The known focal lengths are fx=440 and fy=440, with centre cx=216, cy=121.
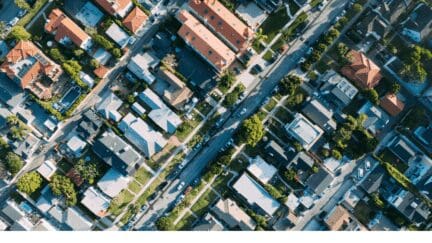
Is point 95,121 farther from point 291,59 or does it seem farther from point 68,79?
point 291,59

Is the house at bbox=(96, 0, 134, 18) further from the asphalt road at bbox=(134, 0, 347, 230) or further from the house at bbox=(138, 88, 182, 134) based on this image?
the asphalt road at bbox=(134, 0, 347, 230)

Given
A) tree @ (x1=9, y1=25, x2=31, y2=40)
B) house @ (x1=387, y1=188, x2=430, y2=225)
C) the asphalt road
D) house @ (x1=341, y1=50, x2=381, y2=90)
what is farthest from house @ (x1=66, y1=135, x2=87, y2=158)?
house @ (x1=387, y1=188, x2=430, y2=225)

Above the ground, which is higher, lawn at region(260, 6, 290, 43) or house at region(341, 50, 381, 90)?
house at region(341, 50, 381, 90)

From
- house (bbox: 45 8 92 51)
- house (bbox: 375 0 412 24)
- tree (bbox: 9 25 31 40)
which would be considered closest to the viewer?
house (bbox: 45 8 92 51)

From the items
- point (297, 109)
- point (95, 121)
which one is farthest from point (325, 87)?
point (95, 121)

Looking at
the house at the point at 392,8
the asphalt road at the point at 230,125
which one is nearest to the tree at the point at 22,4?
the asphalt road at the point at 230,125

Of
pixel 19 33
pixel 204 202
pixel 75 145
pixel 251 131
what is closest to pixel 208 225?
pixel 204 202

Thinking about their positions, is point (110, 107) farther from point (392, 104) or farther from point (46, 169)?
point (392, 104)
